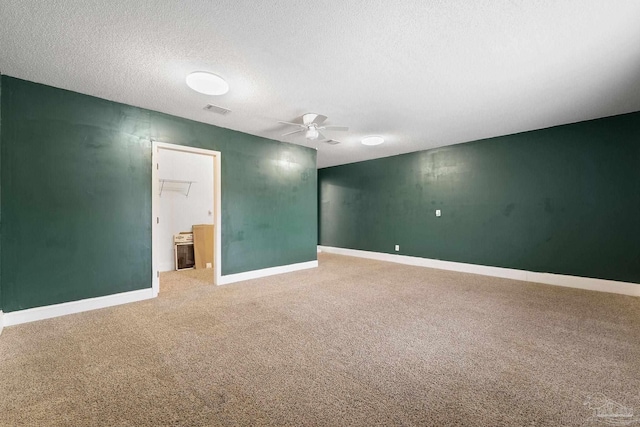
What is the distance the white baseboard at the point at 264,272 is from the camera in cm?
441

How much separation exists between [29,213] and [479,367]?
4602 millimetres

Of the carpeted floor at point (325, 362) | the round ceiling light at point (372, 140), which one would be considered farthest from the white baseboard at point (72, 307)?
the round ceiling light at point (372, 140)

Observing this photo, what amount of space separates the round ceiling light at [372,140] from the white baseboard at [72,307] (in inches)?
171

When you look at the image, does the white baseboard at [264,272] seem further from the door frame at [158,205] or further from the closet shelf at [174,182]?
the closet shelf at [174,182]

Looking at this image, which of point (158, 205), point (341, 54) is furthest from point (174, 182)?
point (341, 54)

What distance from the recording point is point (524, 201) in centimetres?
477

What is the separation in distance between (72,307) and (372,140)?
509 centimetres

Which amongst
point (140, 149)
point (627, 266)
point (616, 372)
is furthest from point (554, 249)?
point (140, 149)

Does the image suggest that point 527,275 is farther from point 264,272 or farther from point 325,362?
point 264,272

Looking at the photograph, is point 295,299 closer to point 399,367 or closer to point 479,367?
point 399,367

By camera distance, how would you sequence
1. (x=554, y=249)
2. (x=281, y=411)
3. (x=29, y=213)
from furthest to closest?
(x=554, y=249) < (x=29, y=213) < (x=281, y=411)

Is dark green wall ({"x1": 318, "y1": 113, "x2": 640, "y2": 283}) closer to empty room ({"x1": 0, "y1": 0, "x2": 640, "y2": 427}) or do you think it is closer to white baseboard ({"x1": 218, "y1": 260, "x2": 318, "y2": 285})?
empty room ({"x1": 0, "y1": 0, "x2": 640, "y2": 427})

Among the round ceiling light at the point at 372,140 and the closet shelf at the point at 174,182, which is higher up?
the round ceiling light at the point at 372,140

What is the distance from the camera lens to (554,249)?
4.45 meters
